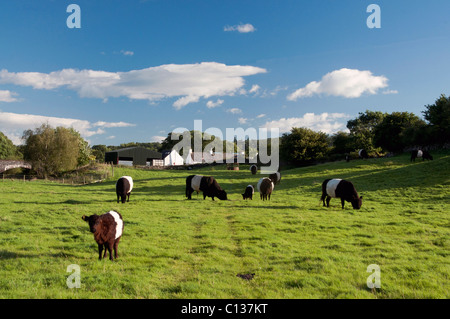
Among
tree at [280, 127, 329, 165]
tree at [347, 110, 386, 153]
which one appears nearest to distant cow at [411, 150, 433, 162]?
tree at [280, 127, 329, 165]

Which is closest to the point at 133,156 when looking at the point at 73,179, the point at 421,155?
the point at 73,179

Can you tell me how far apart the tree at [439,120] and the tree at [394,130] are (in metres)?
6.33

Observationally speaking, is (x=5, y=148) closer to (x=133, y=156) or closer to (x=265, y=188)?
(x=133, y=156)

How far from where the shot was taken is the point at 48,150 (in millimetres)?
53094

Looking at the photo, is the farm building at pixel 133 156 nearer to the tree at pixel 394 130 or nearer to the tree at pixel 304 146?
the tree at pixel 304 146

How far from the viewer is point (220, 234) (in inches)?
493

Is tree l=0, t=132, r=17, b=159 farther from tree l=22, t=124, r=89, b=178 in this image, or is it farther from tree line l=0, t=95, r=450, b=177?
tree l=22, t=124, r=89, b=178

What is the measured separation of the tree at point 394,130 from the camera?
60994 millimetres

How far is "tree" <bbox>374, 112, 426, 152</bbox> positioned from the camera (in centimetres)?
6099

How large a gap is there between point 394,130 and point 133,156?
228 feet

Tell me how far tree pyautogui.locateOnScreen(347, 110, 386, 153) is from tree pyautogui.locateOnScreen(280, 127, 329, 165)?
51.8ft
